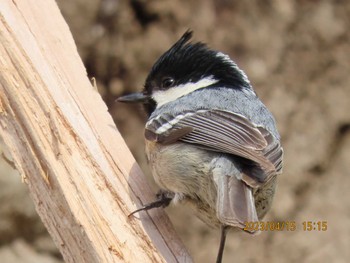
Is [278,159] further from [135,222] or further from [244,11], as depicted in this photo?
[244,11]

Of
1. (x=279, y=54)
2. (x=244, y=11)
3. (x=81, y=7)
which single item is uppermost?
(x=81, y=7)

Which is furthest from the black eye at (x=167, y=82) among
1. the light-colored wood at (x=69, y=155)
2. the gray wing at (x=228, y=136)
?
the light-colored wood at (x=69, y=155)

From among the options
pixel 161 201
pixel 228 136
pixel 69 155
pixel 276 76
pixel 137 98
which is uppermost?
pixel 69 155

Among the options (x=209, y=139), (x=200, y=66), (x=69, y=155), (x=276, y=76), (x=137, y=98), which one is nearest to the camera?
(x=69, y=155)

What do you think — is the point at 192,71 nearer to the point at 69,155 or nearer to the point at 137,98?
the point at 137,98

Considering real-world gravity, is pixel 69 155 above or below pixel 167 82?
above

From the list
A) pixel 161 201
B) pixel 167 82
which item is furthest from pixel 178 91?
pixel 161 201

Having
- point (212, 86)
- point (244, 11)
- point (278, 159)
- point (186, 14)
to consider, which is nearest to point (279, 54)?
point (244, 11)
